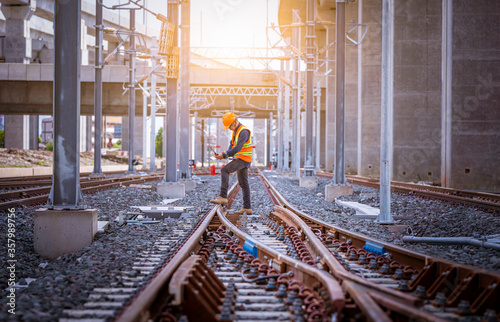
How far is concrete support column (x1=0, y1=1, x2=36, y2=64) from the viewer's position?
5056 cm

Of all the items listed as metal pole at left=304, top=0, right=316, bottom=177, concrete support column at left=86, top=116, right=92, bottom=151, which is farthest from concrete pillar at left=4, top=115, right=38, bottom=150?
metal pole at left=304, top=0, right=316, bottom=177

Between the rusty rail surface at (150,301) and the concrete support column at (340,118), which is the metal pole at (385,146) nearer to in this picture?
the rusty rail surface at (150,301)

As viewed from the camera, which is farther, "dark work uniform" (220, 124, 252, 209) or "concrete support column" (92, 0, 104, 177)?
"concrete support column" (92, 0, 104, 177)

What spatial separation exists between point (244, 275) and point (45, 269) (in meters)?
2.50

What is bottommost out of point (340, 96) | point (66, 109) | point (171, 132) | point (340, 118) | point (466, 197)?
point (466, 197)

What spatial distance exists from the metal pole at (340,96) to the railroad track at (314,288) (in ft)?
34.1

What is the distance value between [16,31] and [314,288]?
174ft

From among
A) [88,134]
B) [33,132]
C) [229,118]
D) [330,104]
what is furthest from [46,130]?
[229,118]

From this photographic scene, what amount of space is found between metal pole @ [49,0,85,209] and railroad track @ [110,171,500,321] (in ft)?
7.13

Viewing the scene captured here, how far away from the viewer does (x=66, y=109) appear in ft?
25.0

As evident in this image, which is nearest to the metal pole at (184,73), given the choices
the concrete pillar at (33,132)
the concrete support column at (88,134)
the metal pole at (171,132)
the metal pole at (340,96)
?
the metal pole at (171,132)

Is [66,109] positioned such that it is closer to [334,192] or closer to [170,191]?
[170,191]

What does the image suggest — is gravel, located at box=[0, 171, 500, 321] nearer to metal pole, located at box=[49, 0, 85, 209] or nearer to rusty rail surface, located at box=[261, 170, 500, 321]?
metal pole, located at box=[49, 0, 85, 209]

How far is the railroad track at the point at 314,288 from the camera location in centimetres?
371
